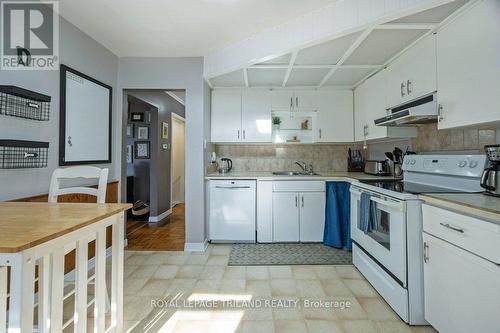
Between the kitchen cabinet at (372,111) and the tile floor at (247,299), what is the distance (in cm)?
154

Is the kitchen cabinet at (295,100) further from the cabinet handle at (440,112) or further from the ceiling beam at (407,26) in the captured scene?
the cabinet handle at (440,112)

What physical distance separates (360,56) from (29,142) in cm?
298

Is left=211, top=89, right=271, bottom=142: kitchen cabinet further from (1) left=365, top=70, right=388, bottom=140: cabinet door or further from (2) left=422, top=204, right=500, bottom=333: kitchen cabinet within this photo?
(2) left=422, top=204, right=500, bottom=333: kitchen cabinet

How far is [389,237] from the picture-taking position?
1.80 meters

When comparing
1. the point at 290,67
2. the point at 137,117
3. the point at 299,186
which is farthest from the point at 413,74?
the point at 137,117

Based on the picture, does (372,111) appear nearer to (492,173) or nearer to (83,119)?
(492,173)

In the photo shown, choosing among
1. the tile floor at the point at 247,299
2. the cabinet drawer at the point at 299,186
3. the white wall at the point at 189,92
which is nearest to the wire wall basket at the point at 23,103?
the white wall at the point at 189,92

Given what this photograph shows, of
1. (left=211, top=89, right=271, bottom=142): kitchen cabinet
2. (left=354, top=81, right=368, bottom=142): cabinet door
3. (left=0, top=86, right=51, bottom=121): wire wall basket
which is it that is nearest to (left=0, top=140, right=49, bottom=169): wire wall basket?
(left=0, top=86, right=51, bottom=121): wire wall basket

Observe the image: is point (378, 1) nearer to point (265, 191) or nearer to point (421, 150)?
point (421, 150)

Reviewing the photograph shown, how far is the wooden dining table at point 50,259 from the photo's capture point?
784mm

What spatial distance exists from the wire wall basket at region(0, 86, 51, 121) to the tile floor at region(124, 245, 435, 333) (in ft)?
5.15

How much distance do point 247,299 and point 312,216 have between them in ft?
4.76

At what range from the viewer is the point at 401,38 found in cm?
205

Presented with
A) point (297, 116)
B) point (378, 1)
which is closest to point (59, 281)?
point (378, 1)
